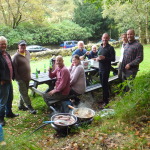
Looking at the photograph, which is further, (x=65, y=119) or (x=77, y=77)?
(x=77, y=77)

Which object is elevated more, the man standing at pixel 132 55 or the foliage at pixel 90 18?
the foliage at pixel 90 18

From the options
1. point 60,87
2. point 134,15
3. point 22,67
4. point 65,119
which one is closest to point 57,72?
point 60,87

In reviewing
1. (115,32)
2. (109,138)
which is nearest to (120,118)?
(109,138)

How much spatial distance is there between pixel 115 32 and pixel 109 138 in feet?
105

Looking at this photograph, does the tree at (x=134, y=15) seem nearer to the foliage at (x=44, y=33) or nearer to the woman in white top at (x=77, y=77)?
the foliage at (x=44, y=33)

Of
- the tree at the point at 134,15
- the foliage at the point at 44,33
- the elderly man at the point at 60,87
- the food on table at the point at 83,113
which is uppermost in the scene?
the tree at the point at 134,15

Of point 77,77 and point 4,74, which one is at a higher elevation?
point 4,74

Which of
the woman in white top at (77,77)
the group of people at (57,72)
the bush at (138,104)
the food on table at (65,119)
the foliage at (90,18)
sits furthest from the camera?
the foliage at (90,18)

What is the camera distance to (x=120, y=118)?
11.5 feet

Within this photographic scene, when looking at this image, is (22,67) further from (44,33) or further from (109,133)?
(44,33)

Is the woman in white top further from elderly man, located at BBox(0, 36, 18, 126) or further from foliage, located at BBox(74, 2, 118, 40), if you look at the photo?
foliage, located at BBox(74, 2, 118, 40)

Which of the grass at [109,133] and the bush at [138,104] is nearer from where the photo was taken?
the grass at [109,133]

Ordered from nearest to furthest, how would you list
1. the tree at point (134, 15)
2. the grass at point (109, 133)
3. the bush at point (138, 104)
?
the grass at point (109, 133)
the bush at point (138, 104)
the tree at point (134, 15)

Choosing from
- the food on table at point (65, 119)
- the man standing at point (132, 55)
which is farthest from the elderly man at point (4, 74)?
the man standing at point (132, 55)
